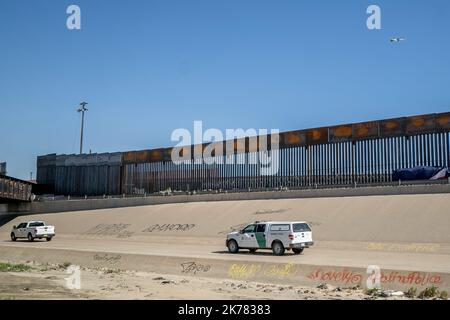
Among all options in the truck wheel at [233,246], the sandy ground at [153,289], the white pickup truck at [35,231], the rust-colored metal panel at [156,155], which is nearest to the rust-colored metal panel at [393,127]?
the truck wheel at [233,246]

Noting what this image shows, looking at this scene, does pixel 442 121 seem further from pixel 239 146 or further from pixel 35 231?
pixel 35 231

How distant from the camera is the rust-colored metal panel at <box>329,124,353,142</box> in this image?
2272 inches

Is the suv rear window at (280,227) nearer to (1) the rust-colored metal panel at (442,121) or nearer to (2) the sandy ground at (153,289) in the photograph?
(2) the sandy ground at (153,289)

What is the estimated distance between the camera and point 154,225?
48719 millimetres

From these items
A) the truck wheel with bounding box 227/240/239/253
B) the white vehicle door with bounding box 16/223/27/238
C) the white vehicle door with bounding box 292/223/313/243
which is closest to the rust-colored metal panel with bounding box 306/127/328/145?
the white vehicle door with bounding box 16/223/27/238

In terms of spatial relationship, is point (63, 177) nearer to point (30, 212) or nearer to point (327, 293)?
point (30, 212)

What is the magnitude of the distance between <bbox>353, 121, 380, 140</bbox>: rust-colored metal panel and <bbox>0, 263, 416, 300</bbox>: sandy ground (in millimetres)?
37029

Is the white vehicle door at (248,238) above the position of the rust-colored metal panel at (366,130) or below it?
below

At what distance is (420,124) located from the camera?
51.7 m

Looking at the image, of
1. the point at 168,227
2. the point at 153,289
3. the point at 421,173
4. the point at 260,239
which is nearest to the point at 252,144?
the point at 421,173

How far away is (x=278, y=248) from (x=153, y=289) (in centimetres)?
1139

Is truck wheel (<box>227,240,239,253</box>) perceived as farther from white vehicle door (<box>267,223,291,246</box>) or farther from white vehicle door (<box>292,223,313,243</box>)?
white vehicle door (<box>292,223,313,243</box>)

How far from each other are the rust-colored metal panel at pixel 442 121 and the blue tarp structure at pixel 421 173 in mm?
3721

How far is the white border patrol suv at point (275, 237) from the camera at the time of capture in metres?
27.8
